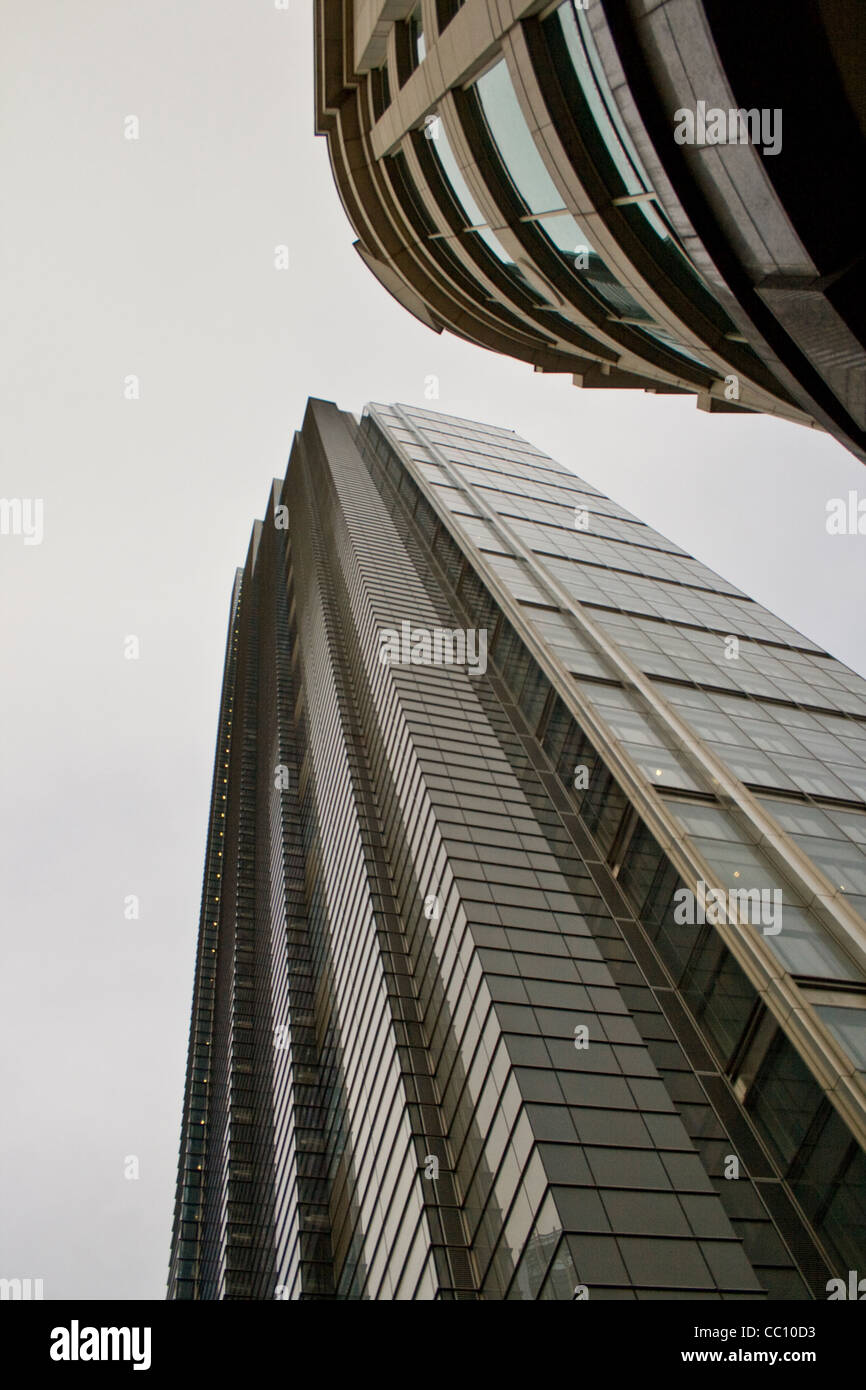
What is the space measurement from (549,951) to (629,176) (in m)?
19.7

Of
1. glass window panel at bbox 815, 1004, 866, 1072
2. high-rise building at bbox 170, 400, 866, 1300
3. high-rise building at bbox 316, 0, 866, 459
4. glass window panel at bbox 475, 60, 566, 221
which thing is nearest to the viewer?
high-rise building at bbox 316, 0, 866, 459

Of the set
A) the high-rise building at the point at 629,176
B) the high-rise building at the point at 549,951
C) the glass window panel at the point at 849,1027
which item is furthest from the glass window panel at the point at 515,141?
the glass window panel at the point at 849,1027

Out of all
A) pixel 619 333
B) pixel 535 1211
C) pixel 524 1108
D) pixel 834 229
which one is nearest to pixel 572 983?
pixel 524 1108

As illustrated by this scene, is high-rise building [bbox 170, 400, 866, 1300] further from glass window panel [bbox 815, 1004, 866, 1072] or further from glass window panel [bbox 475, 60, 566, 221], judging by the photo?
glass window panel [bbox 475, 60, 566, 221]

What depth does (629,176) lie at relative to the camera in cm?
1372

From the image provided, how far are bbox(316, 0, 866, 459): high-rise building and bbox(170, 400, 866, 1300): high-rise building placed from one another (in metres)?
11.6

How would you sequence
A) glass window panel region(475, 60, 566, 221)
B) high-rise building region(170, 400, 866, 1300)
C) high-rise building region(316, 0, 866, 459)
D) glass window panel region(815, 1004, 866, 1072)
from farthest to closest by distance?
high-rise building region(170, 400, 866, 1300), glass window panel region(815, 1004, 866, 1072), glass window panel region(475, 60, 566, 221), high-rise building region(316, 0, 866, 459)

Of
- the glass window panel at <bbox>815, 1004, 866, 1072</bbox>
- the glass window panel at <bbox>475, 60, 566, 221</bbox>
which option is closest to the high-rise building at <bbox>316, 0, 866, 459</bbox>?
the glass window panel at <bbox>475, 60, 566, 221</bbox>

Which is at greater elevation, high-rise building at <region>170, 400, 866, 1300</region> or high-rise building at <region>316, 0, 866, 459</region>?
high-rise building at <region>316, 0, 866, 459</region>

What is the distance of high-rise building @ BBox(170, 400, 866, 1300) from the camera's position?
19797mm

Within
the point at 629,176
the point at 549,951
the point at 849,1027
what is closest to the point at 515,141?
the point at 629,176

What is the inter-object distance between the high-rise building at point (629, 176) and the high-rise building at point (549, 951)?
11624mm

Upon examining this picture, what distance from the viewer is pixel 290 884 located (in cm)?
5572

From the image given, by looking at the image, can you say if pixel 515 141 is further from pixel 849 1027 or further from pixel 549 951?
pixel 549 951
